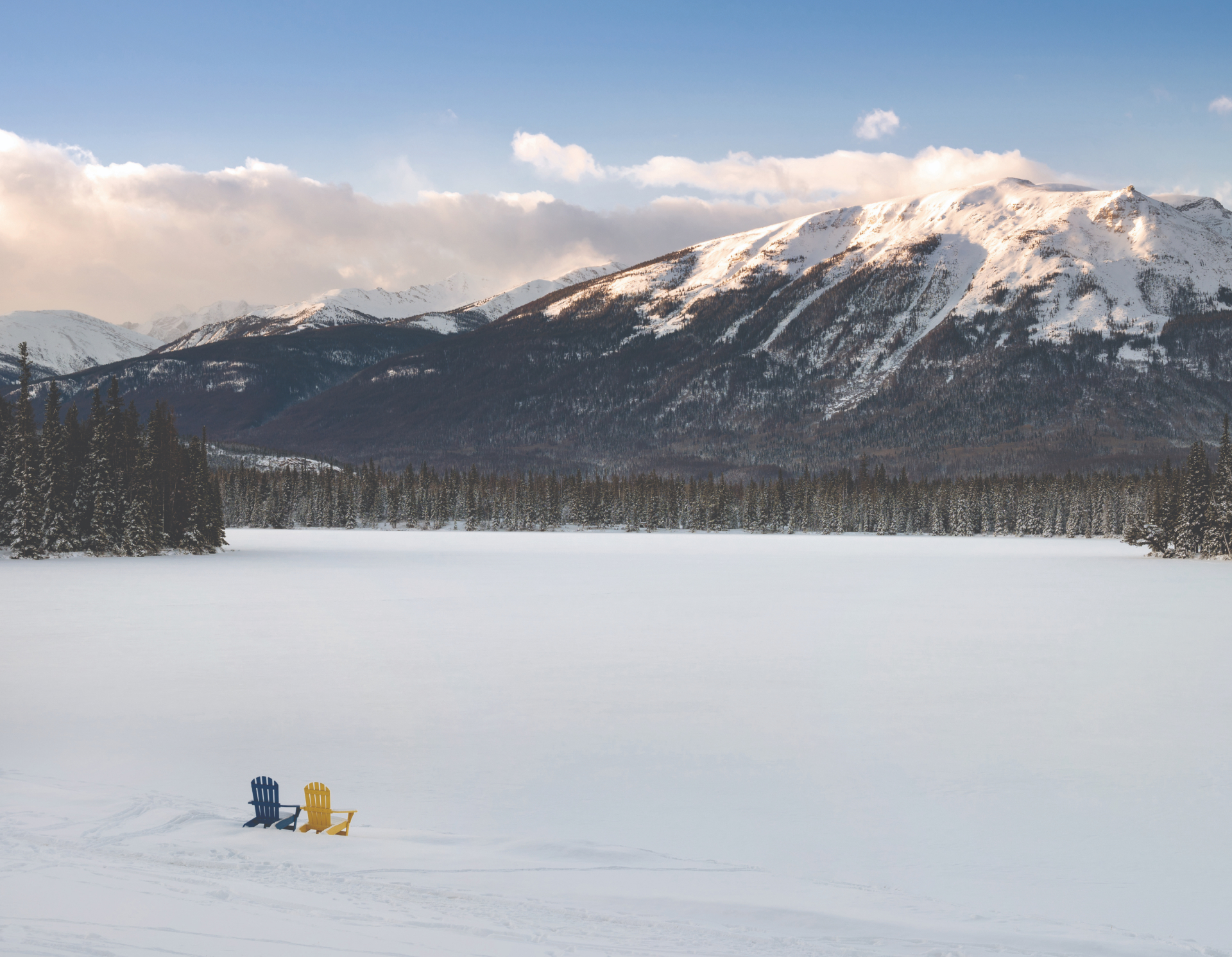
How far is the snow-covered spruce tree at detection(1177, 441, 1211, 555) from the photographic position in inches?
2894

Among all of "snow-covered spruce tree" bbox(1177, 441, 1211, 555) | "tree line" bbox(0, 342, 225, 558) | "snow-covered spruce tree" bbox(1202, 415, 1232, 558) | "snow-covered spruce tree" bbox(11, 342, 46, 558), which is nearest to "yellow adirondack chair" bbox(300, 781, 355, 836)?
"tree line" bbox(0, 342, 225, 558)

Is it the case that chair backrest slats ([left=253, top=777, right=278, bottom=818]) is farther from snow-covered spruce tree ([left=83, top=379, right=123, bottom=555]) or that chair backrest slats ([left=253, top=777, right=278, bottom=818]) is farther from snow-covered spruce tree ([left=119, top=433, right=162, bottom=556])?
snow-covered spruce tree ([left=119, top=433, right=162, bottom=556])

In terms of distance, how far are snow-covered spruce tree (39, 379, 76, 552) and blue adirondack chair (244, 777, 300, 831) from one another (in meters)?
62.7

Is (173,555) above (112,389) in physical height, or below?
below

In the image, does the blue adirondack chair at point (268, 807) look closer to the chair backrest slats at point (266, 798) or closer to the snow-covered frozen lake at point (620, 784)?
the chair backrest slats at point (266, 798)

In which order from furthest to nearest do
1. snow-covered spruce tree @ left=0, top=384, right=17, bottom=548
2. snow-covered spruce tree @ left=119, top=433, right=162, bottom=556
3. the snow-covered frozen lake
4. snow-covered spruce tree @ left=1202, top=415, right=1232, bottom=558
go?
snow-covered spruce tree @ left=1202, top=415, right=1232, bottom=558 < snow-covered spruce tree @ left=119, top=433, right=162, bottom=556 < snow-covered spruce tree @ left=0, top=384, right=17, bottom=548 < the snow-covered frozen lake

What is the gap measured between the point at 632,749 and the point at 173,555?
66091mm

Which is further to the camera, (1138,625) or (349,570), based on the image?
(349,570)

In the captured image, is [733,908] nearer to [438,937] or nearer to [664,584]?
→ [438,937]

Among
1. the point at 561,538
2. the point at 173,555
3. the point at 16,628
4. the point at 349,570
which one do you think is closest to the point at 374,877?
the point at 16,628

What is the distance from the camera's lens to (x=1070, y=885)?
9383 mm

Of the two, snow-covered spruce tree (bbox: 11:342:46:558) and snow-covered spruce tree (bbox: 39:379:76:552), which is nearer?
snow-covered spruce tree (bbox: 11:342:46:558)

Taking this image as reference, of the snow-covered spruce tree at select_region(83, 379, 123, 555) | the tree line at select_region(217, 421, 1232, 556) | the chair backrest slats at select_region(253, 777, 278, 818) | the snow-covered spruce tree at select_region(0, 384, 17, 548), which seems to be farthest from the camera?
the tree line at select_region(217, 421, 1232, 556)

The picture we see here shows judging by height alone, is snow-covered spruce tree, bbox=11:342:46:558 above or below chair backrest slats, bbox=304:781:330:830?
above
